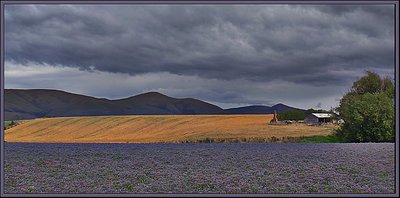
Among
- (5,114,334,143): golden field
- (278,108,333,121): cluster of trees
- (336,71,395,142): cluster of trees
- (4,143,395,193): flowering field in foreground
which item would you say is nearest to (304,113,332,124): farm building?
(278,108,333,121): cluster of trees

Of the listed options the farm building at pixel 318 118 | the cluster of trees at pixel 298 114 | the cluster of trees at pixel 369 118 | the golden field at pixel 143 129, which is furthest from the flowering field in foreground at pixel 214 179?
the cluster of trees at pixel 298 114

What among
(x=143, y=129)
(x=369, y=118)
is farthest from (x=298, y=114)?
(x=369, y=118)

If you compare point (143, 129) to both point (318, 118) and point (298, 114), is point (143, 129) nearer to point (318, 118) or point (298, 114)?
point (298, 114)

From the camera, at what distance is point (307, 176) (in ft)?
103

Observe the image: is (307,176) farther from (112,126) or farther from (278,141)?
(112,126)

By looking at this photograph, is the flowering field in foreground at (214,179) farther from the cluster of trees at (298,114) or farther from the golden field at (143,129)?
the cluster of trees at (298,114)

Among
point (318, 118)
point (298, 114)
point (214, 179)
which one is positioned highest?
point (298, 114)

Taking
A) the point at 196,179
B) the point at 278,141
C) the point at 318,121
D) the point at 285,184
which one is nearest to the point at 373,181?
A: the point at 285,184

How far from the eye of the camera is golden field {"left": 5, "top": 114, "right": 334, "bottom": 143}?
4148 inches

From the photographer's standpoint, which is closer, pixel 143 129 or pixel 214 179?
pixel 214 179

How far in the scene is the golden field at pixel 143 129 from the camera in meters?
105

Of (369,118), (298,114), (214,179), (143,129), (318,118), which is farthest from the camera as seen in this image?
(143,129)

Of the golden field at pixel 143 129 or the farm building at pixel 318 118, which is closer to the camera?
the golden field at pixel 143 129

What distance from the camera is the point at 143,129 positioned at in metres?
141
